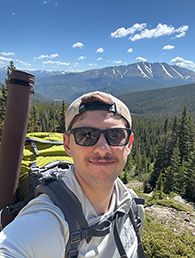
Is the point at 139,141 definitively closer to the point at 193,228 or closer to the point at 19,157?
the point at 193,228

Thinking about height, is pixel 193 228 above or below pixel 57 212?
below

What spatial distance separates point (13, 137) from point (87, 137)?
4.98ft

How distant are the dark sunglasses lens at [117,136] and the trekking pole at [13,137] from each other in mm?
1621

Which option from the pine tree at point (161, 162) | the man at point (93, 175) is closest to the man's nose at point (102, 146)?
the man at point (93, 175)

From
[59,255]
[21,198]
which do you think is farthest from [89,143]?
[21,198]

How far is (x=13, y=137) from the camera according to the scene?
2541 millimetres

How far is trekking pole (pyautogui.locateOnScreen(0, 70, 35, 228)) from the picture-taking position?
2469mm

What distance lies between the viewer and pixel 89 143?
65.5 inches

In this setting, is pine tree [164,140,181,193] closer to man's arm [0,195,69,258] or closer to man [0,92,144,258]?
man [0,92,144,258]

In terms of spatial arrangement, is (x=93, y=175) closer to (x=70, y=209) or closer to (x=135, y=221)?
(x=70, y=209)

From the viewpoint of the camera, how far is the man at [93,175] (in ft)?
4.45

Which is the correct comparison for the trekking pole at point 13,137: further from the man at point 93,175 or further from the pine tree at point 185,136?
the pine tree at point 185,136

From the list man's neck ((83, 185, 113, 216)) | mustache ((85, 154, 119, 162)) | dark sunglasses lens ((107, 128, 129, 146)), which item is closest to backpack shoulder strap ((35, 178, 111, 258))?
man's neck ((83, 185, 113, 216))

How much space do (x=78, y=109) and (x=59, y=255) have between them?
1.31m
